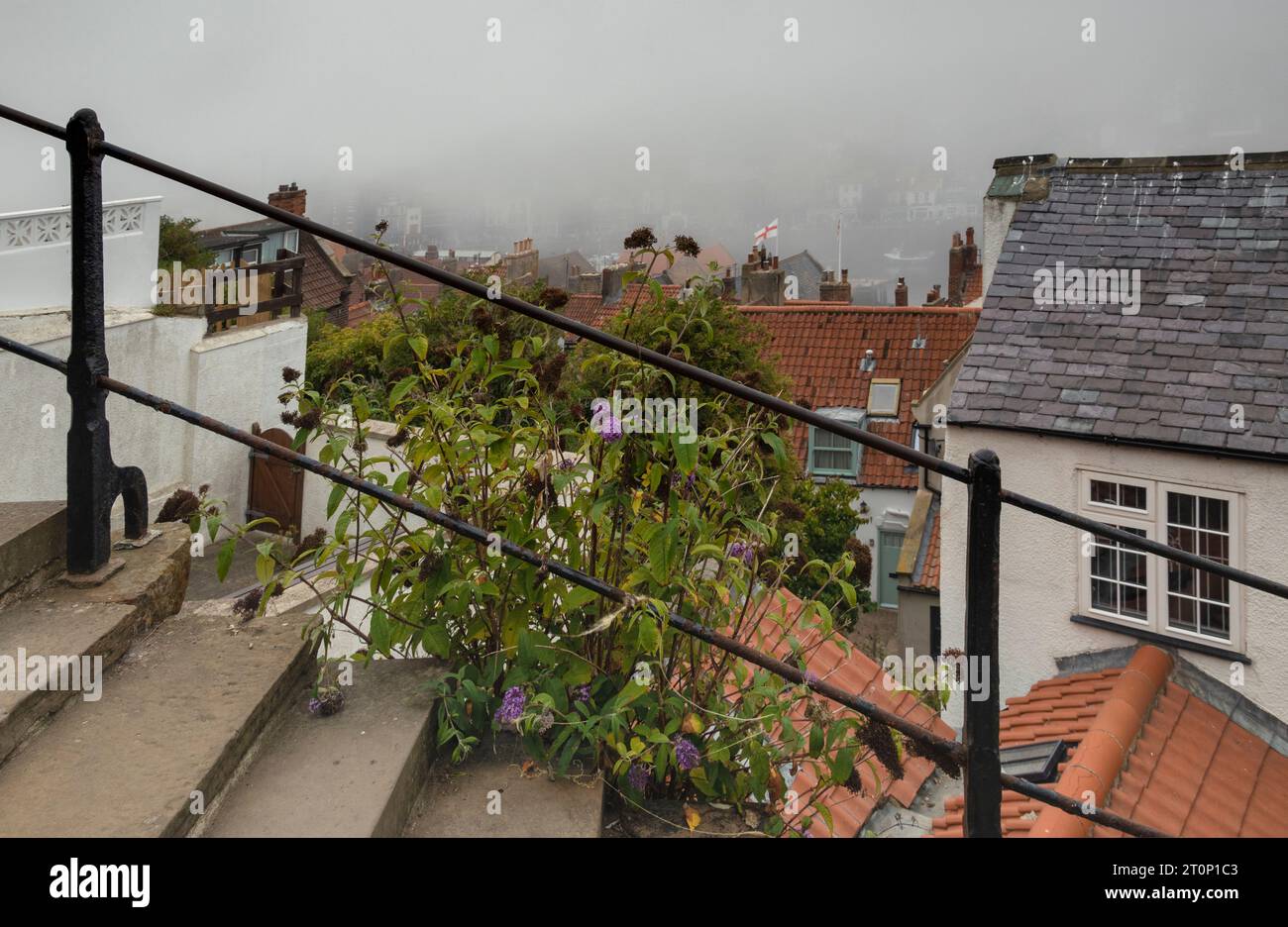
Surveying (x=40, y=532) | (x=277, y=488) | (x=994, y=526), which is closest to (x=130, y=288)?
(x=277, y=488)

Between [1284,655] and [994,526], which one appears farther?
[1284,655]

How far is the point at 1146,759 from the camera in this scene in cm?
775

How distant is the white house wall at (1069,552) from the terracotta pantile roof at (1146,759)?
0.54 metres

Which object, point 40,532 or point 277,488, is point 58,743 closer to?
point 40,532

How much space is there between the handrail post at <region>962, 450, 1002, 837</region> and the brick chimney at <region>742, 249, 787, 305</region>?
108ft

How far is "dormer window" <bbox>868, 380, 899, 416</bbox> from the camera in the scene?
1004 inches

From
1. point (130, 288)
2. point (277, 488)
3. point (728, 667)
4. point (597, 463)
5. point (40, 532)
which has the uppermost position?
point (130, 288)

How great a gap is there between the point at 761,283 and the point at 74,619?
110 feet

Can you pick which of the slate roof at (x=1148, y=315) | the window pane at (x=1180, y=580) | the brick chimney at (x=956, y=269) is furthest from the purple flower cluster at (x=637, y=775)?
the brick chimney at (x=956, y=269)

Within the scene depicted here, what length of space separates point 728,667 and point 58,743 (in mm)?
1251

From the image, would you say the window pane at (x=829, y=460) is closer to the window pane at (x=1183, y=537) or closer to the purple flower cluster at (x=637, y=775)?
the window pane at (x=1183, y=537)

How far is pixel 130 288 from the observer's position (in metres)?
11.5

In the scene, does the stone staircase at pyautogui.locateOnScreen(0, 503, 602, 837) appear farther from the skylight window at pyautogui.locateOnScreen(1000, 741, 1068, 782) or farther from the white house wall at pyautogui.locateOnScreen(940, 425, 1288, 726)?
the white house wall at pyautogui.locateOnScreen(940, 425, 1288, 726)
